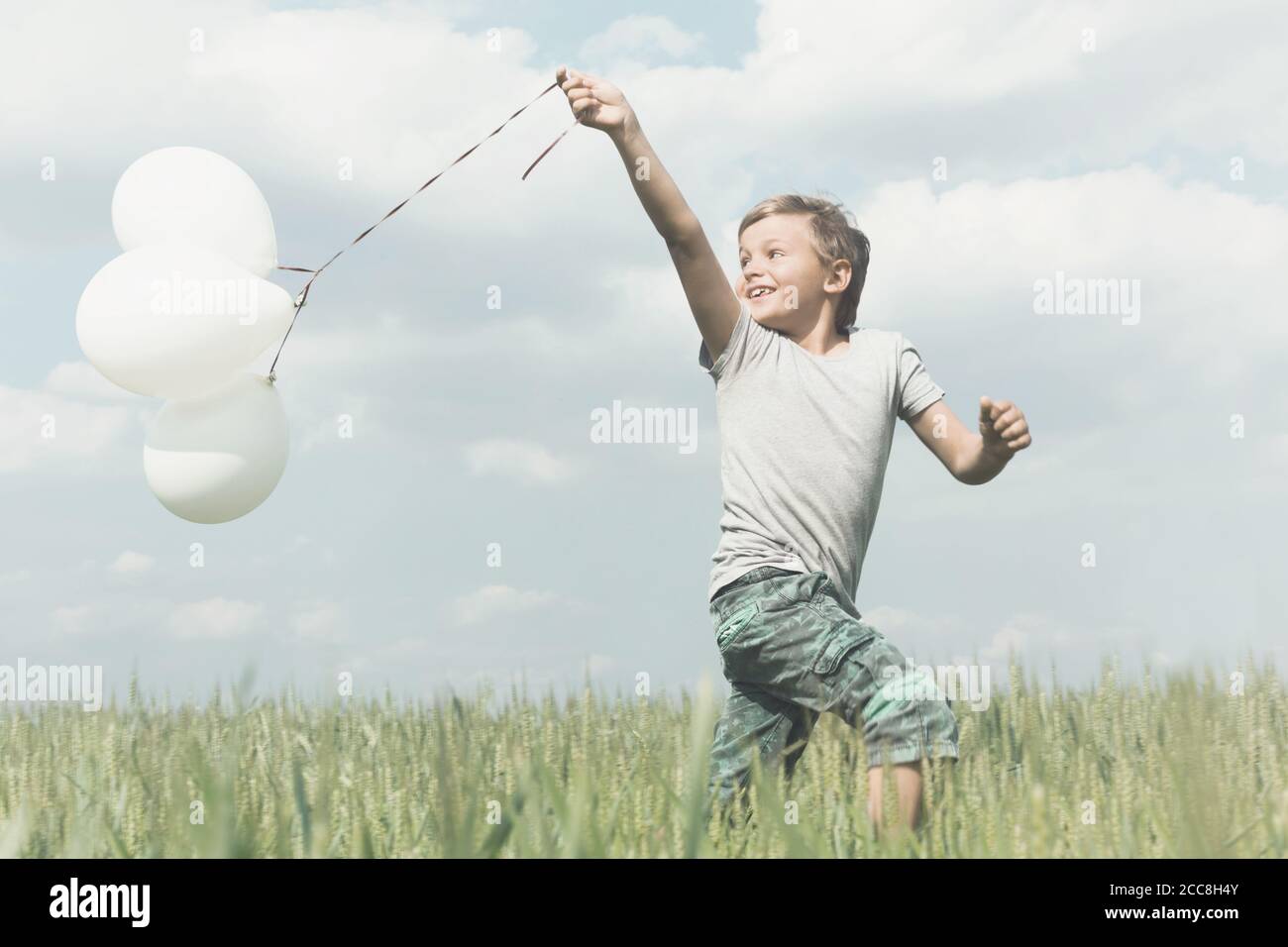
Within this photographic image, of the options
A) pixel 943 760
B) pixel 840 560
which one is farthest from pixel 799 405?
pixel 943 760

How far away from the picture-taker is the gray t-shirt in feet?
8.96

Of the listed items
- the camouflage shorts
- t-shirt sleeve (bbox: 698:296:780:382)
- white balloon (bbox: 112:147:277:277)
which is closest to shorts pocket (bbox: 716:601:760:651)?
the camouflage shorts

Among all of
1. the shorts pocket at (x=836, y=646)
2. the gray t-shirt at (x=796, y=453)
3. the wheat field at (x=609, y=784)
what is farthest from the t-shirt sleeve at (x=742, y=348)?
the wheat field at (x=609, y=784)

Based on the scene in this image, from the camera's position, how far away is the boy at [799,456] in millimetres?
2510

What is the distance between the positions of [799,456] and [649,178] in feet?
2.31

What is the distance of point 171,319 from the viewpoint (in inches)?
102

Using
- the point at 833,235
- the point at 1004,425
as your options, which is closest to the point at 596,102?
the point at 833,235

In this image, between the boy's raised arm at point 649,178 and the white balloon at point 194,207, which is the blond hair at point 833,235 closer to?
the boy's raised arm at point 649,178
